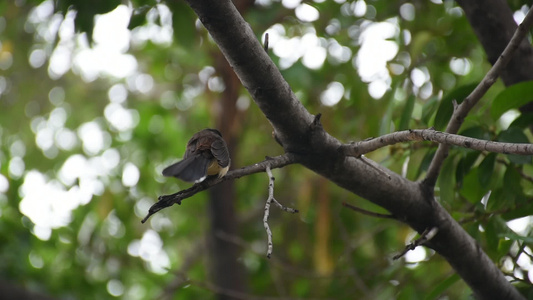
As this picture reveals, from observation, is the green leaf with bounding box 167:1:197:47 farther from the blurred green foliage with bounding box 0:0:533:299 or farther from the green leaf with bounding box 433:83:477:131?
the green leaf with bounding box 433:83:477:131

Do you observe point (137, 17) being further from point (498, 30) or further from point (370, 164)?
point (498, 30)

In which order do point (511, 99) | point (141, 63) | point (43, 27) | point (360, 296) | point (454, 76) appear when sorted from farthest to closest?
point (141, 63) < point (43, 27) < point (454, 76) < point (360, 296) < point (511, 99)

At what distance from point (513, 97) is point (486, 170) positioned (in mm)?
347

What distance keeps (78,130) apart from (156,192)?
4.08ft

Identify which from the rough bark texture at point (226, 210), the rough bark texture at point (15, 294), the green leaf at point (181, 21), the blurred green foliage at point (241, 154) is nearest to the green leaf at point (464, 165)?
the blurred green foliage at point (241, 154)

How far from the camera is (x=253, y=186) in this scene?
589 centimetres

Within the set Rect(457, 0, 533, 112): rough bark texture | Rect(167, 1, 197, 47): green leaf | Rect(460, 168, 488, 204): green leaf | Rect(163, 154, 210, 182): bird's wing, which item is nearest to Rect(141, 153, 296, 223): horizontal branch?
Rect(163, 154, 210, 182): bird's wing

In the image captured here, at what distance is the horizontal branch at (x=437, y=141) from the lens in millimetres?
1604

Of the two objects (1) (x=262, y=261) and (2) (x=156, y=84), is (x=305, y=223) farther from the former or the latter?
(2) (x=156, y=84)

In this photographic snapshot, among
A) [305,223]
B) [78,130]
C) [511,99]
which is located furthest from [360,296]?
[78,130]

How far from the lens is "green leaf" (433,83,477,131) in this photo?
8.28ft

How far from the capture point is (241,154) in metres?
5.91

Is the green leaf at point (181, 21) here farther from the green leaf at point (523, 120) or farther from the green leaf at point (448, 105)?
the green leaf at point (523, 120)

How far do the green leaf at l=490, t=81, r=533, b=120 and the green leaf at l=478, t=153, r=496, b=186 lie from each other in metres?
0.22
